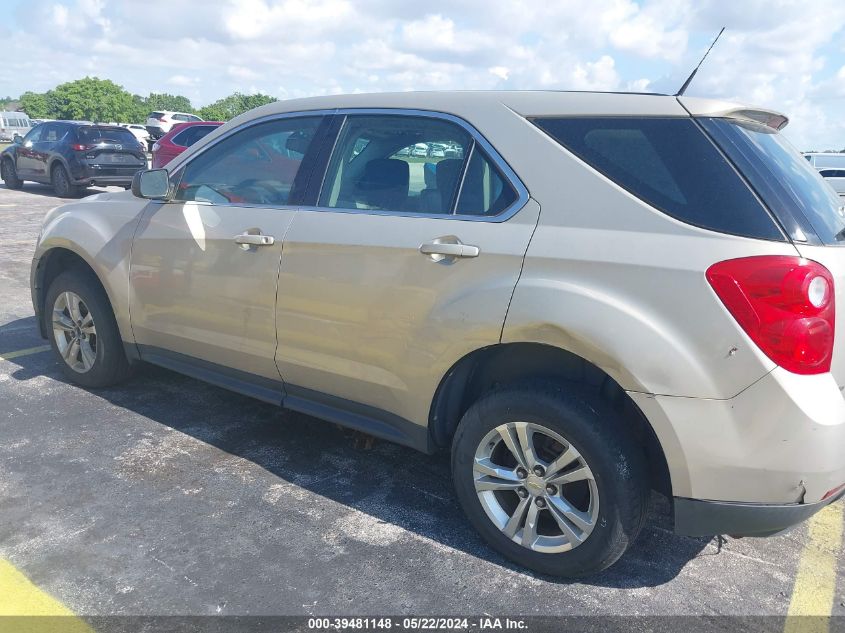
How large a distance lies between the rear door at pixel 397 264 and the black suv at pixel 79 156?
1312 centimetres

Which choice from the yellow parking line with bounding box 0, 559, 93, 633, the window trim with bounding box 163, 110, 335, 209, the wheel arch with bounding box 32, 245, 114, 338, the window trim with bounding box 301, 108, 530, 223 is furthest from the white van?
the yellow parking line with bounding box 0, 559, 93, 633

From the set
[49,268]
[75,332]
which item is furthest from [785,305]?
[49,268]

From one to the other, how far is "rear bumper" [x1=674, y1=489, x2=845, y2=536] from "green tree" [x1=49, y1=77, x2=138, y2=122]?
9488 centimetres

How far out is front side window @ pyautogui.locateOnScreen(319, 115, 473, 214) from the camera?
115 inches

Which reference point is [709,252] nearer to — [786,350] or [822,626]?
[786,350]

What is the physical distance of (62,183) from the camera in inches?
597

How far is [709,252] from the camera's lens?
2.25 meters

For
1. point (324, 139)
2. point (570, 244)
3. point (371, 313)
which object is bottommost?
point (371, 313)

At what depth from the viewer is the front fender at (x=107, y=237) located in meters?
3.99

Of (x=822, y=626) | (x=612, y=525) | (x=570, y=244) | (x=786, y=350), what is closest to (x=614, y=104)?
(x=570, y=244)

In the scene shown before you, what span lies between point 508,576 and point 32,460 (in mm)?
2439

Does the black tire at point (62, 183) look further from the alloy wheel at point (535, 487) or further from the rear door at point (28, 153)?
the alloy wheel at point (535, 487)

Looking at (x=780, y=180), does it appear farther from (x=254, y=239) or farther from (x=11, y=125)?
(x=11, y=125)

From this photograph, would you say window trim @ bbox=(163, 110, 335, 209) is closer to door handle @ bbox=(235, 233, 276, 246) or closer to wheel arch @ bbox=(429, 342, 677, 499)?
door handle @ bbox=(235, 233, 276, 246)
